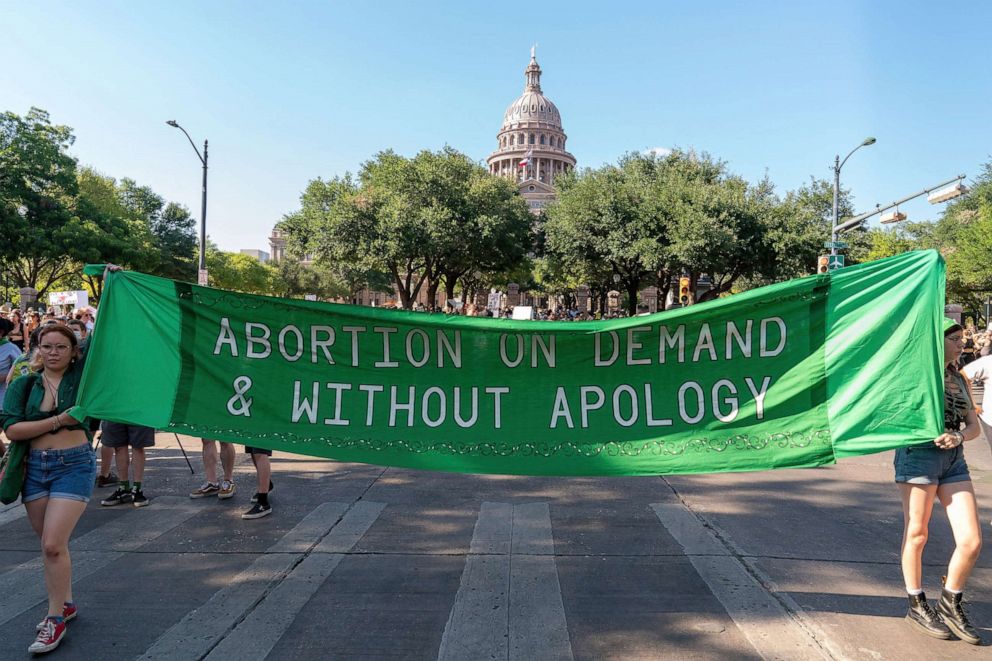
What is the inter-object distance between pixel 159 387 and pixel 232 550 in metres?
1.55

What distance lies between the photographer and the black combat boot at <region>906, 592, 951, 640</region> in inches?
147

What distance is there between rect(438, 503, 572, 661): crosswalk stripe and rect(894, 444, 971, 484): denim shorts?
2096 millimetres

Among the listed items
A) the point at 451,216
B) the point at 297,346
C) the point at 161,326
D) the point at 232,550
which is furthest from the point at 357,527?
the point at 451,216

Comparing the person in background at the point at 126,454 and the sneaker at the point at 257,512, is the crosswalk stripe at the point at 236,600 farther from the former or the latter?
the person in background at the point at 126,454

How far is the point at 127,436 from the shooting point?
6.38 metres

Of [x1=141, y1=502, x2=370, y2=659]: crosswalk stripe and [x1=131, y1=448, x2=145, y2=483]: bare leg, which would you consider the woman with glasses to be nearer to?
[x1=141, y1=502, x2=370, y2=659]: crosswalk stripe

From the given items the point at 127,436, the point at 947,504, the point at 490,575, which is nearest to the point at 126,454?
the point at 127,436

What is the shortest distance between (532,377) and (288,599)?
2031 millimetres

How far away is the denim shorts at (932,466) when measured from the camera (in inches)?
149

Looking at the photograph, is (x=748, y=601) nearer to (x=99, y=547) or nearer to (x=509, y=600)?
(x=509, y=600)

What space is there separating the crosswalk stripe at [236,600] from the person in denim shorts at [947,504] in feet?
12.5

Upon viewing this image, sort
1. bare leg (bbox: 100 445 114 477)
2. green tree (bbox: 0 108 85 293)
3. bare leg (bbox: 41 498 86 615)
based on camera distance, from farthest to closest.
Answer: green tree (bbox: 0 108 85 293) < bare leg (bbox: 100 445 114 477) < bare leg (bbox: 41 498 86 615)

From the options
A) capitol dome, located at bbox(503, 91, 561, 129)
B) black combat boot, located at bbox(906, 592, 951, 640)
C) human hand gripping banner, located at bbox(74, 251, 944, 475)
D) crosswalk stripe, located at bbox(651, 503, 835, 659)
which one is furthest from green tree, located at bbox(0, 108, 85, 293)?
capitol dome, located at bbox(503, 91, 561, 129)

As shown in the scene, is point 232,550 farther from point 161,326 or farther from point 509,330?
point 509,330
